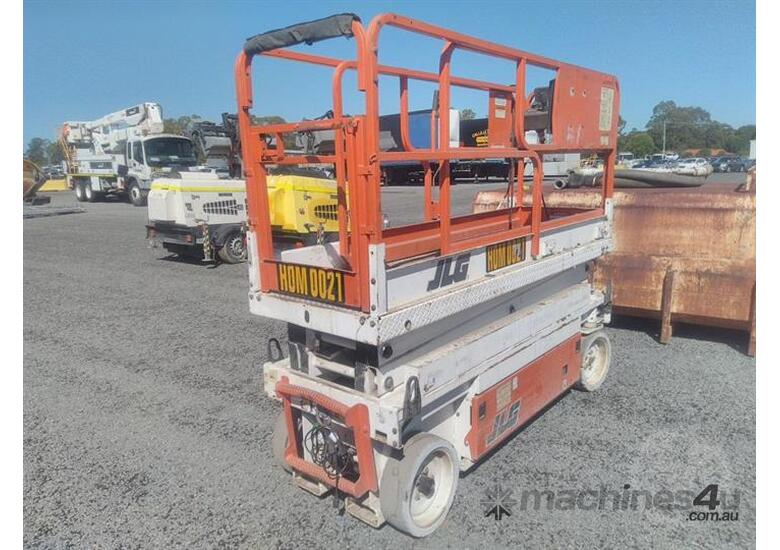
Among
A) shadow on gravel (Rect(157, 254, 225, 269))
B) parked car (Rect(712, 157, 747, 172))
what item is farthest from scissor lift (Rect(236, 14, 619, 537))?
parked car (Rect(712, 157, 747, 172))

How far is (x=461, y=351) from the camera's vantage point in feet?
10.2

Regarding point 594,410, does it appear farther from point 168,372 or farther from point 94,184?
point 94,184

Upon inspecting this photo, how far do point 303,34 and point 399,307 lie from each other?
145 centimetres

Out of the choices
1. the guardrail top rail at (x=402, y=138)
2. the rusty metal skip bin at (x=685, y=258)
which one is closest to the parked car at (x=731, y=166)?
the rusty metal skip bin at (x=685, y=258)

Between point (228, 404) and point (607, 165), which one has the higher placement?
point (607, 165)

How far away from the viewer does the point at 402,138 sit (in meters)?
3.56

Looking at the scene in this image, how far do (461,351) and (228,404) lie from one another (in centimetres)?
254

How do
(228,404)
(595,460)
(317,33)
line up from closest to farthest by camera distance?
(317,33) → (595,460) → (228,404)

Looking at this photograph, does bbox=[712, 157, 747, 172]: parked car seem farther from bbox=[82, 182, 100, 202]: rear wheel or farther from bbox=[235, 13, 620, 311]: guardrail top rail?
bbox=[235, 13, 620, 311]: guardrail top rail

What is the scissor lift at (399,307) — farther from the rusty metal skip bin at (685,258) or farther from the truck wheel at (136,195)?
the truck wheel at (136,195)

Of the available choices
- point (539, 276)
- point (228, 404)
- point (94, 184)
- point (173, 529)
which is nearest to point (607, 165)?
point (539, 276)

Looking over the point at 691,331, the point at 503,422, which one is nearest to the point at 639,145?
the point at 691,331

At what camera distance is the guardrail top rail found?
8.00ft

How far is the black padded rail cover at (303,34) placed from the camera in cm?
241
